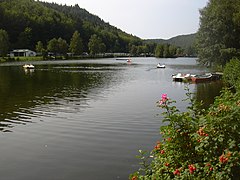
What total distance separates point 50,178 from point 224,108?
8465 millimetres

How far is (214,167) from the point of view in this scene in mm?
6223

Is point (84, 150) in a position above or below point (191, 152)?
below

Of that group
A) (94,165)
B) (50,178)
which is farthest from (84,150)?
(50,178)

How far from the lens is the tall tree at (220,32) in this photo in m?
53.3

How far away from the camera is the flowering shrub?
6.20 metres

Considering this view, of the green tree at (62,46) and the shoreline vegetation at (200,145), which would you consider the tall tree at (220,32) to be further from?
the green tree at (62,46)

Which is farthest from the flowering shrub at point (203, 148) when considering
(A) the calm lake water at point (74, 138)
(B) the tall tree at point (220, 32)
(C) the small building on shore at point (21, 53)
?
(C) the small building on shore at point (21, 53)

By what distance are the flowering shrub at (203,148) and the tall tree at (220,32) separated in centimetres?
4907

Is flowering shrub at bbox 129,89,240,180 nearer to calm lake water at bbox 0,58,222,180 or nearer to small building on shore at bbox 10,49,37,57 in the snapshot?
calm lake water at bbox 0,58,222,180

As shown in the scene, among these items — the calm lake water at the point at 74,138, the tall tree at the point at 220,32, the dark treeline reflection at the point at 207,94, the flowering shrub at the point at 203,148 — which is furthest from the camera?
the tall tree at the point at 220,32

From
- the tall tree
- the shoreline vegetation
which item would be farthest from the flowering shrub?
the tall tree

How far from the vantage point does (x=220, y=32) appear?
5416cm

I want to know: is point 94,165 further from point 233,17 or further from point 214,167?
point 233,17

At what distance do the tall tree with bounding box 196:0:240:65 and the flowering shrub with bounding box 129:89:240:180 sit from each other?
161 feet
